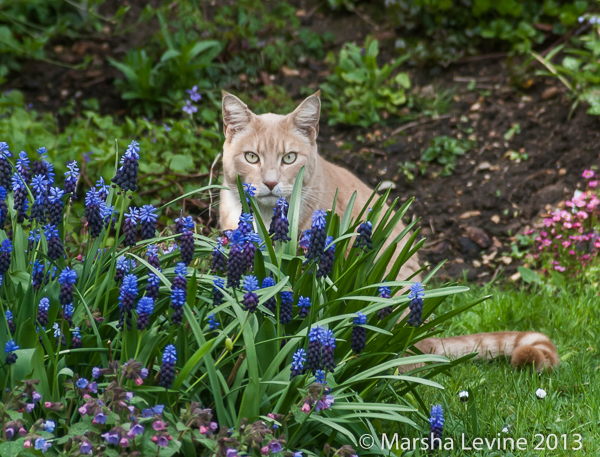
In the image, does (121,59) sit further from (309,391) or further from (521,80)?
(309,391)

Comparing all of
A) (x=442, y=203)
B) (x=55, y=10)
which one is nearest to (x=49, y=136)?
(x=55, y=10)

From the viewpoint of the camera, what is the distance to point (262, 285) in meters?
2.49

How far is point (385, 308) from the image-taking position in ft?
8.38

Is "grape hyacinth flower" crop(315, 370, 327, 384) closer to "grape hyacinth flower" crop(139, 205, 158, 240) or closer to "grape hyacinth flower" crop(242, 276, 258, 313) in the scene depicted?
"grape hyacinth flower" crop(242, 276, 258, 313)

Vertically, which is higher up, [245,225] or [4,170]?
[4,170]

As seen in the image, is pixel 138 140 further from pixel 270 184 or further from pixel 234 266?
pixel 234 266

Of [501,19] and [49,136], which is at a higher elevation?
[501,19]

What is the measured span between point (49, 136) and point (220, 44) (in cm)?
190

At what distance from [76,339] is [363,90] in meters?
4.42

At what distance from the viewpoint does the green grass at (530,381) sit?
2729 millimetres

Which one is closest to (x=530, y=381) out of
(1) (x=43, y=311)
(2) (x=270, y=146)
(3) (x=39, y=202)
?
(2) (x=270, y=146)

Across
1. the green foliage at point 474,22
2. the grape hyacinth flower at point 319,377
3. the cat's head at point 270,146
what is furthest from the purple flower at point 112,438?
the green foliage at point 474,22

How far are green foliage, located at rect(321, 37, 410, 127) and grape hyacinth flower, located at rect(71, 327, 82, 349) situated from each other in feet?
13.2

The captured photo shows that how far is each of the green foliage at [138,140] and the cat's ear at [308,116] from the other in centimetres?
90
